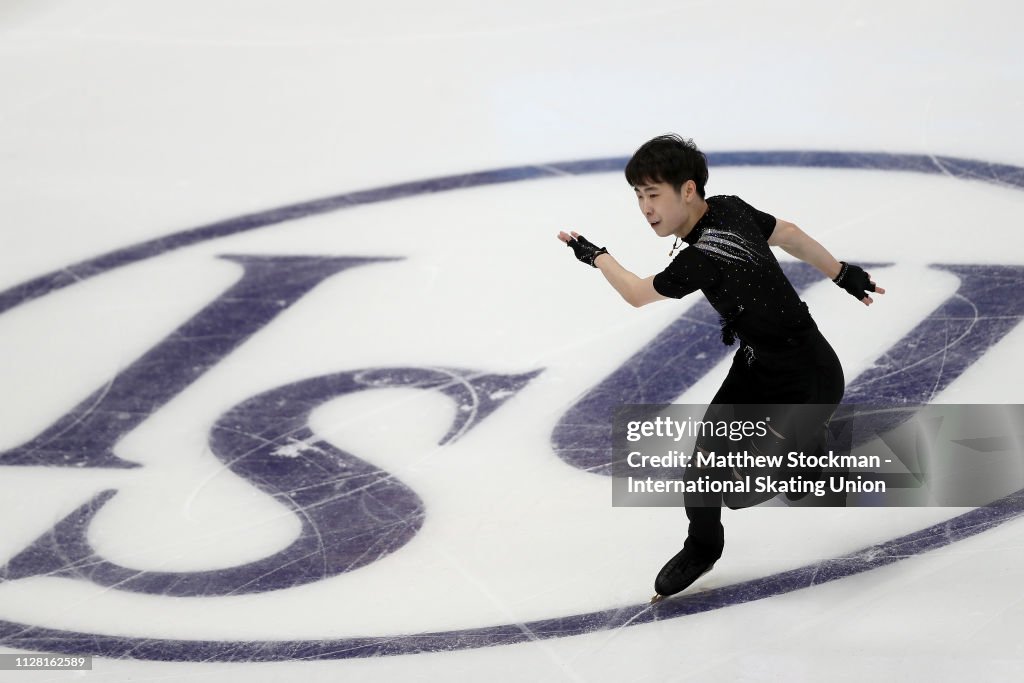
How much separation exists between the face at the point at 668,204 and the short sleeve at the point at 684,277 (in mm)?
75

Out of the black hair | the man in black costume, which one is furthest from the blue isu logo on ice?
the black hair

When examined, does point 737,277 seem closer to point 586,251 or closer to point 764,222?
point 764,222

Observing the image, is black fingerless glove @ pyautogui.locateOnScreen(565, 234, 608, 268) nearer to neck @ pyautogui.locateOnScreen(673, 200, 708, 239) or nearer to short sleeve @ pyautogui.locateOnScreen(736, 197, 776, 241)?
neck @ pyautogui.locateOnScreen(673, 200, 708, 239)

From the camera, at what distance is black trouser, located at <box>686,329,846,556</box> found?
2.93m

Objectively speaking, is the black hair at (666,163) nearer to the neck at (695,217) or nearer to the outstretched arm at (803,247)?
the neck at (695,217)

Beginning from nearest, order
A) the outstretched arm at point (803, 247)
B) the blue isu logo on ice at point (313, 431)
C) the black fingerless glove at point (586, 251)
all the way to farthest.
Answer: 1. the black fingerless glove at point (586, 251)
2. the outstretched arm at point (803, 247)
3. the blue isu logo on ice at point (313, 431)

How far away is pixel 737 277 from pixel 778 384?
29cm

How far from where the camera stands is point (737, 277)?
9.27 ft

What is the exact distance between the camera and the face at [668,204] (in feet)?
9.23

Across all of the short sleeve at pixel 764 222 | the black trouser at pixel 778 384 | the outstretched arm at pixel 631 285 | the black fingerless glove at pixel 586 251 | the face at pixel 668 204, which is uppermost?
the face at pixel 668 204

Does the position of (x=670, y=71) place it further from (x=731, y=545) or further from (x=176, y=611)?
(x=176, y=611)

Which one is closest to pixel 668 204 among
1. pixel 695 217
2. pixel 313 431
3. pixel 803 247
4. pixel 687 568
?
pixel 695 217

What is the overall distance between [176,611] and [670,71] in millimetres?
4012

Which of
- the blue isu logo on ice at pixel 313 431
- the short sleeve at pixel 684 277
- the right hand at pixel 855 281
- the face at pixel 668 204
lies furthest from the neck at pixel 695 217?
the blue isu logo on ice at pixel 313 431
